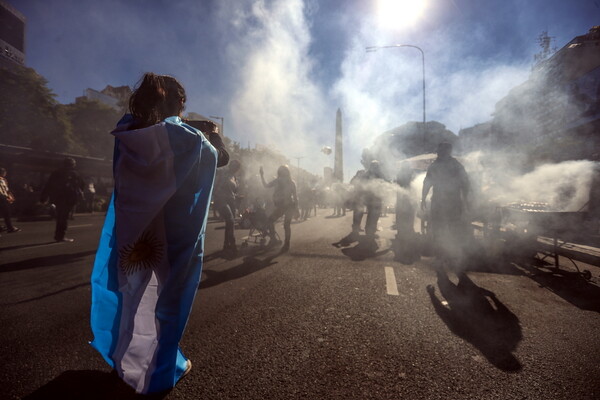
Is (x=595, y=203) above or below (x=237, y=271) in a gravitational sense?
above

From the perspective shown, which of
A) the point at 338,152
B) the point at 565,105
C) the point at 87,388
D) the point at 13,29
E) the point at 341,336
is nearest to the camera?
the point at 87,388

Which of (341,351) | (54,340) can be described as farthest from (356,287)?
(54,340)

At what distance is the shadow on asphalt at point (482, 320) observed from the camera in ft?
7.32

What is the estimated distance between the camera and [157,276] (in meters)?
1.81

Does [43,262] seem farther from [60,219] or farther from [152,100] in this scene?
[152,100]

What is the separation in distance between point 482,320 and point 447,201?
2934mm

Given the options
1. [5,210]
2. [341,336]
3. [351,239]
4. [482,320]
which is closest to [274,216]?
[351,239]

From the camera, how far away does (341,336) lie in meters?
2.48

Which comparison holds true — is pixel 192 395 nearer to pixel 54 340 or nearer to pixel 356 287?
pixel 54 340

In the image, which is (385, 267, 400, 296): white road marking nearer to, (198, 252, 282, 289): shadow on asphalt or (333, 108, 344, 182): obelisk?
(198, 252, 282, 289): shadow on asphalt

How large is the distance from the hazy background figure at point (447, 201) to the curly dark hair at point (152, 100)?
5017 mm

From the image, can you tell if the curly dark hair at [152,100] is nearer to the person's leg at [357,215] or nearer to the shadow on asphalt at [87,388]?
the shadow on asphalt at [87,388]

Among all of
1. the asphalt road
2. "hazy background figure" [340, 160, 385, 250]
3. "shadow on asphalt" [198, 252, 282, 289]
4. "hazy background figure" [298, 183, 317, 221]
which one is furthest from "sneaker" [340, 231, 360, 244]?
"hazy background figure" [298, 183, 317, 221]

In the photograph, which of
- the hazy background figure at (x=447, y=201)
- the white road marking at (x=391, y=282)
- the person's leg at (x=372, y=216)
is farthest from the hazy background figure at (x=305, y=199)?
the white road marking at (x=391, y=282)
